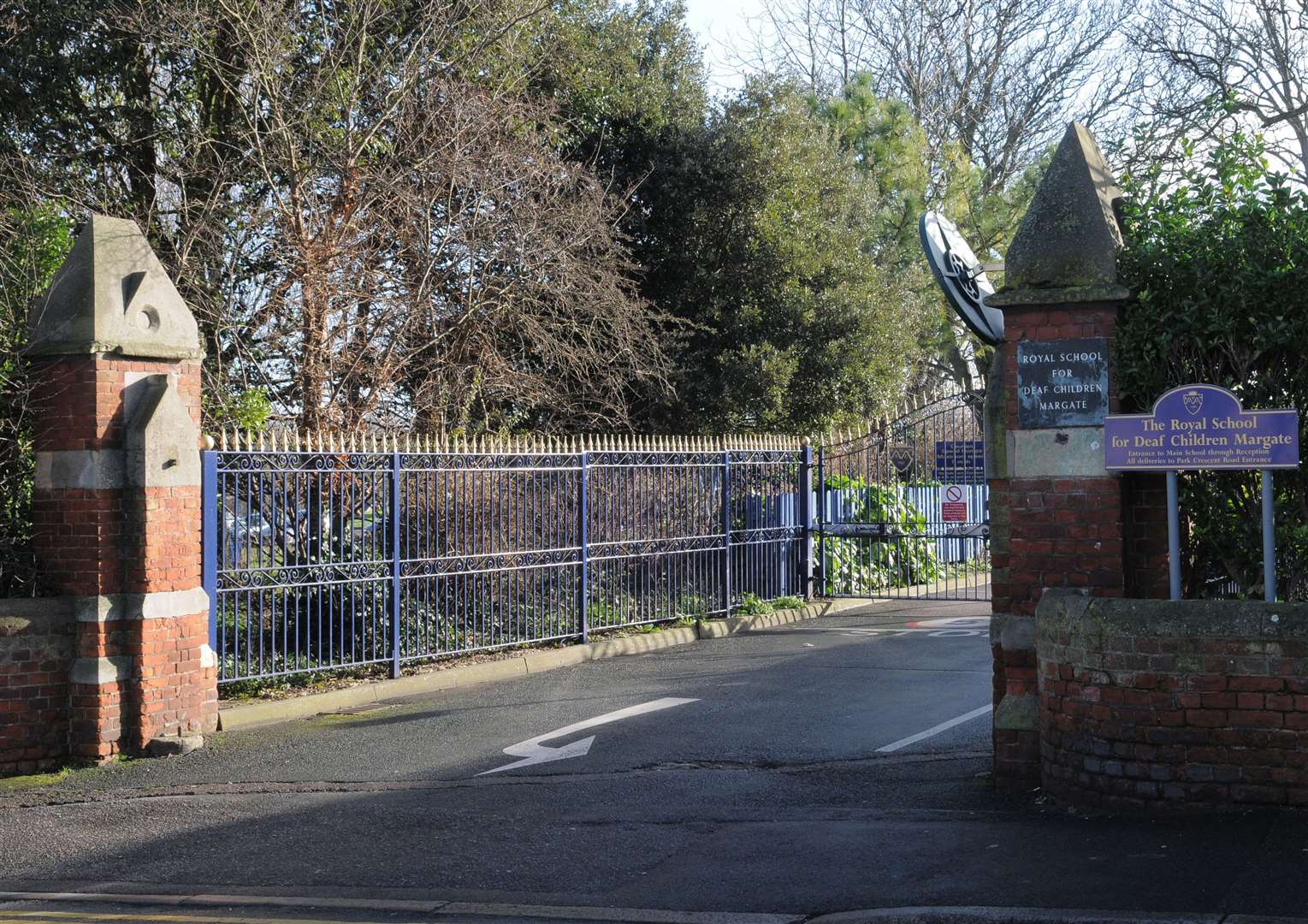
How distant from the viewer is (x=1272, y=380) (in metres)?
7.02

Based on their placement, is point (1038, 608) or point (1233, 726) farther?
point (1038, 608)

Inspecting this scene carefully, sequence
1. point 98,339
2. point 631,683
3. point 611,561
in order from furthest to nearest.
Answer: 1. point 611,561
2. point 631,683
3. point 98,339

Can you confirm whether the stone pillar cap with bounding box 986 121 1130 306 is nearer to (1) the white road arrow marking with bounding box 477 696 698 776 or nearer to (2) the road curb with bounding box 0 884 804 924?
(2) the road curb with bounding box 0 884 804 924

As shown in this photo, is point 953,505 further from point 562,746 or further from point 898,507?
point 562,746

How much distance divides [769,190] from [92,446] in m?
14.1

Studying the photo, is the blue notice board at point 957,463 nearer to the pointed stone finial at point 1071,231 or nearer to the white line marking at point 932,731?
the white line marking at point 932,731

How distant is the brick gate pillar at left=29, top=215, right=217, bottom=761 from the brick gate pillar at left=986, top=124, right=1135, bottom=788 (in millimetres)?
5819

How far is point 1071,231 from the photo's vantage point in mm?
7426

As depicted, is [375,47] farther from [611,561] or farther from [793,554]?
[793,554]

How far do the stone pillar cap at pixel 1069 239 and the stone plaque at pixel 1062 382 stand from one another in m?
0.27

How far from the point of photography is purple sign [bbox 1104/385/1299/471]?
6586 mm

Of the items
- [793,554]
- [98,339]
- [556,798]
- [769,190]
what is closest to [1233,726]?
[556,798]

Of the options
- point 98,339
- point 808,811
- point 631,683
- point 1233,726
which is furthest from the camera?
point 631,683

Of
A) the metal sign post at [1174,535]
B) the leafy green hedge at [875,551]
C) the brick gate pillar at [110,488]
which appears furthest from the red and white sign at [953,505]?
the brick gate pillar at [110,488]
